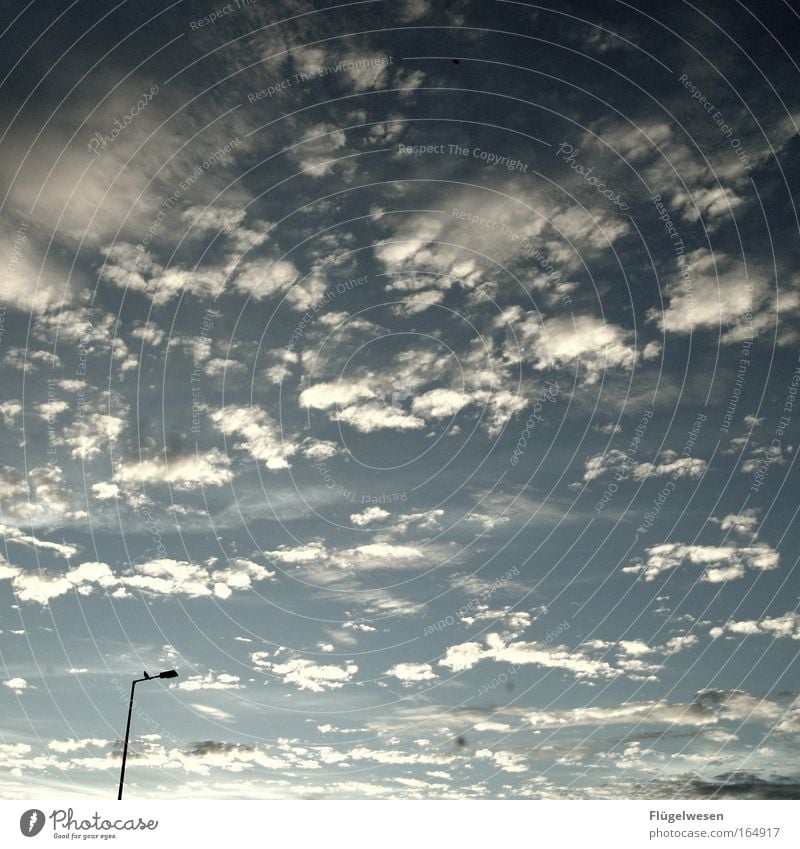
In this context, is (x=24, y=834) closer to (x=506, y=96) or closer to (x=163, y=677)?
(x=163, y=677)

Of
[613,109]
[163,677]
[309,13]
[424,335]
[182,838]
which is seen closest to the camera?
[182,838]

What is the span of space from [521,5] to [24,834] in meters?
29.4

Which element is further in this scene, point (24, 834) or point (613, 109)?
point (613, 109)

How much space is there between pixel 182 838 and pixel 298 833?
1.86 meters

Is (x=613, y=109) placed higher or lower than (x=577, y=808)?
higher

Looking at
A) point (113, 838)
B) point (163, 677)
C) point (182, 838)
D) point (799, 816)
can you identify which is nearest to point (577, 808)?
point (799, 816)

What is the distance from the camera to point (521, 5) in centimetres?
2698

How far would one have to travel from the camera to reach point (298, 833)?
11547 mm

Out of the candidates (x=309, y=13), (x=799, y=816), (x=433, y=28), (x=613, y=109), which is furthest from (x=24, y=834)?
(x=613, y=109)

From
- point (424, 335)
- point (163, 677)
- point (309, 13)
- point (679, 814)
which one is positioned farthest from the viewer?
point (424, 335)

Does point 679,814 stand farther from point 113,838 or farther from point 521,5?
point 521,5

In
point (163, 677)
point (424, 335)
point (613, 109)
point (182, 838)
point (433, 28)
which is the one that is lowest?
point (182, 838)

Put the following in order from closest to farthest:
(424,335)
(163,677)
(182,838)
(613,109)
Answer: (182,838) < (613,109) < (163,677) < (424,335)

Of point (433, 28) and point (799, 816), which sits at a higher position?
point (433, 28)
